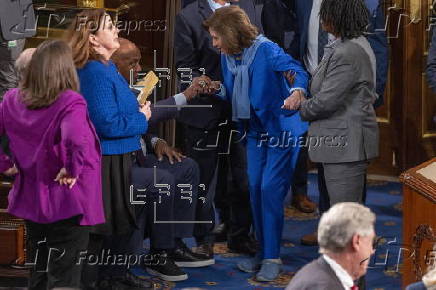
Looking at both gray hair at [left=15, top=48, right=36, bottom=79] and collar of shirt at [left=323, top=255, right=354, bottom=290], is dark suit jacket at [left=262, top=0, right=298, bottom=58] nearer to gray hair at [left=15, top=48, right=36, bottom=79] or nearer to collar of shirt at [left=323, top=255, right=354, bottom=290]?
gray hair at [left=15, top=48, right=36, bottom=79]

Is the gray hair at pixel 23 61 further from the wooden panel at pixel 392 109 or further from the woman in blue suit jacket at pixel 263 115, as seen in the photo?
the wooden panel at pixel 392 109

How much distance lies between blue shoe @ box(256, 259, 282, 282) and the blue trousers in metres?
0.04

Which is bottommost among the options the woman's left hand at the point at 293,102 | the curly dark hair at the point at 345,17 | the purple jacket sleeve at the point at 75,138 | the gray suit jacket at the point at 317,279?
the gray suit jacket at the point at 317,279

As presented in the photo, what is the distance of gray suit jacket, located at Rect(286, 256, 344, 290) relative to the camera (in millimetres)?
3273

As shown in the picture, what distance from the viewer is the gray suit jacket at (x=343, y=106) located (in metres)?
5.10

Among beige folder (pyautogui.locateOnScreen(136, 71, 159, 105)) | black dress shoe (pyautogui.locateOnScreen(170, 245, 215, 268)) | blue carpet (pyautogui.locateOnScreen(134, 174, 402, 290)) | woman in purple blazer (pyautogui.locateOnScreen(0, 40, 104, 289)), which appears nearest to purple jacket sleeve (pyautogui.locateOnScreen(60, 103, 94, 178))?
woman in purple blazer (pyautogui.locateOnScreen(0, 40, 104, 289))

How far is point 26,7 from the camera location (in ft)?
22.5

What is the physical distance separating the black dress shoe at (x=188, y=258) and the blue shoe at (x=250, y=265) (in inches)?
7.9

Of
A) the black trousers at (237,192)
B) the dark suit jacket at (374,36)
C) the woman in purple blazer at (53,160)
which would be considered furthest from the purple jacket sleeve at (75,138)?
the dark suit jacket at (374,36)

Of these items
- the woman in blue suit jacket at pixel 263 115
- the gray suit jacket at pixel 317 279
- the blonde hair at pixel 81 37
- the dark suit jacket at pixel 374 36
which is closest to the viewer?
the gray suit jacket at pixel 317 279

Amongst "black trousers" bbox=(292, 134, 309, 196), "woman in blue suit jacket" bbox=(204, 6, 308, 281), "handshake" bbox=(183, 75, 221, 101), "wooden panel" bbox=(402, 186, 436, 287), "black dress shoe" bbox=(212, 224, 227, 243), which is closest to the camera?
"wooden panel" bbox=(402, 186, 436, 287)

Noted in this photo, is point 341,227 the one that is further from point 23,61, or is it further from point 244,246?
point 244,246

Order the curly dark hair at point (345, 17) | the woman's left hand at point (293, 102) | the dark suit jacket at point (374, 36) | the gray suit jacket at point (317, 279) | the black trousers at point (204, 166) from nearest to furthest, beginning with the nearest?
the gray suit jacket at point (317, 279)
the curly dark hair at point (345, 17)
the woman's left hand at point (293, 102)
the dark suit jacket at point (374, 36)
the black trousers at point (204, 166)

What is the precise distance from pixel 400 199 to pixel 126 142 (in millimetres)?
2891
